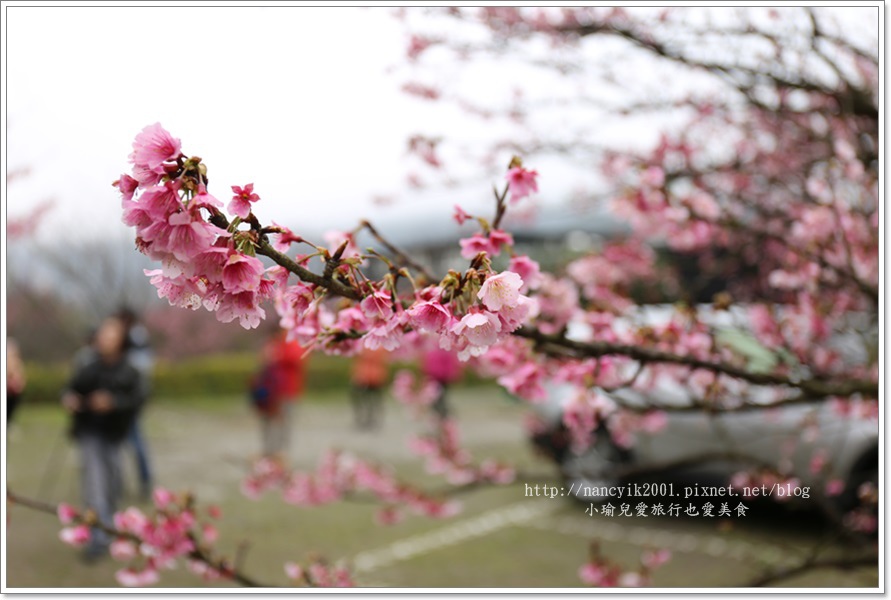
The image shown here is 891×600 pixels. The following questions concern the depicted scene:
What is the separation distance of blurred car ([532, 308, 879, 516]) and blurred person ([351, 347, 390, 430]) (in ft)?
12.5

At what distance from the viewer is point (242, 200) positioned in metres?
1.01

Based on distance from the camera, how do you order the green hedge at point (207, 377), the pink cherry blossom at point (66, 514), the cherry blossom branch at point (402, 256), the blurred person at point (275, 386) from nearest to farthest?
the cherry blossom branch at point (402, 256) < the pink cherry blossom at point (66, 514) < the blurred person at point (275, 386) < the green hedge at point (207, 377)

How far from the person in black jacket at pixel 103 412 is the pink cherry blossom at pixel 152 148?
3817 mm

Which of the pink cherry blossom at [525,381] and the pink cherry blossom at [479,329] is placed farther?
the pink cherry blossom at [525,381]

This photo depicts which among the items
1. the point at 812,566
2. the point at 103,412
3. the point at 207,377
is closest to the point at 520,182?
the point at 812,566

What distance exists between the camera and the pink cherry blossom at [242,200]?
1.00 m

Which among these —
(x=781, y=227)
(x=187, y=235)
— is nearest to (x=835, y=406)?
(x=781, y=227)

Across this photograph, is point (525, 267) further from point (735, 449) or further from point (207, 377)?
point (207, 377)

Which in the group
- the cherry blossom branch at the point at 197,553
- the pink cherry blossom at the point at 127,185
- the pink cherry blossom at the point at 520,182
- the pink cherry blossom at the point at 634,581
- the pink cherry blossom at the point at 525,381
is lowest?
the pink cherry blossom at the point at 634,581

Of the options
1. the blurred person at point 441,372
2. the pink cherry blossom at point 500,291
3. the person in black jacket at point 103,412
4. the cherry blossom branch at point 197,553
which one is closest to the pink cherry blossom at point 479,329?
the pink cherry blossom at point 500,291

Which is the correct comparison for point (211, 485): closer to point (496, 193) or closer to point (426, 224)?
point (426, 224)

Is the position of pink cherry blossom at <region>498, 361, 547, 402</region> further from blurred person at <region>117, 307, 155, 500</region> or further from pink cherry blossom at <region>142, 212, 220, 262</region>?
blurred person at <region>117, 307, 155, 500</region>

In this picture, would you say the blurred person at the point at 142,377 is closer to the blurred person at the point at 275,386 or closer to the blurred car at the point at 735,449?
the blurred person at the point at 275,386

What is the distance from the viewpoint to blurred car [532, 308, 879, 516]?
252cm
